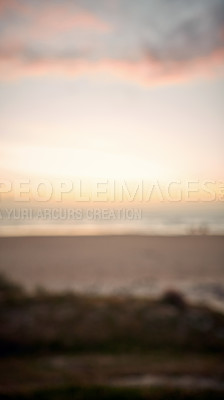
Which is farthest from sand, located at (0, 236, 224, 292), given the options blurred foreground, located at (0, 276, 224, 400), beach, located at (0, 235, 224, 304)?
blurred foreground, located at (0, 276, 224, 400)

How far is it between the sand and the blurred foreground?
3295mm

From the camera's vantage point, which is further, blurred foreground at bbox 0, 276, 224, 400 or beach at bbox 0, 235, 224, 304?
beach at bbox 0, 235, 224, 304

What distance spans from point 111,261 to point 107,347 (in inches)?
445

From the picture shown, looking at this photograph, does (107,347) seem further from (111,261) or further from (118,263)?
(111,261)

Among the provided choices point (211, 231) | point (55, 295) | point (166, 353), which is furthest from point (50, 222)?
point (166, 353)

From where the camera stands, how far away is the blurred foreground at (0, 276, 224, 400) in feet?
19.1

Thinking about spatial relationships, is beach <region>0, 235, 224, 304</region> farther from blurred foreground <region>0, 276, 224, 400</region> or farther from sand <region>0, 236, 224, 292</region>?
blurred foreground <region>0, 276, 224, 400</region>

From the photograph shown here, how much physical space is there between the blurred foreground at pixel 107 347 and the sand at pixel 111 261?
10.8ft

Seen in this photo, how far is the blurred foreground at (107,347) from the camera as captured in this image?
5.82 m

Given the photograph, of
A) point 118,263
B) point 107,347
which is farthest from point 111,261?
point 107,347

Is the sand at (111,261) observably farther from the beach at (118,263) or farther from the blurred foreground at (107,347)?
the blurred foreground at (107,347)

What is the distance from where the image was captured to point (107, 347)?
25.1ft

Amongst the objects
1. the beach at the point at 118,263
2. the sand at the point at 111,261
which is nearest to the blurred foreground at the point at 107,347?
the beach at the point at 118,263

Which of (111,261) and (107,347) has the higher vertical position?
(107,347)
